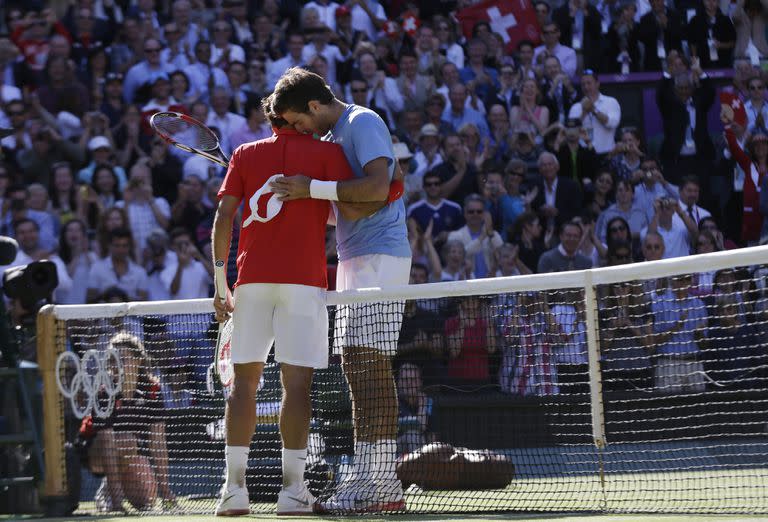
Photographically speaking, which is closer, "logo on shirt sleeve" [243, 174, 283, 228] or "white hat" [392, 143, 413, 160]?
"logo on shirt sleeve" [243, 174, 283, 228]

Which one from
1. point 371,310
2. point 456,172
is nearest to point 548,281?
point 371,310

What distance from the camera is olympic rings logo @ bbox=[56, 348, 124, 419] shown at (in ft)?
26.7

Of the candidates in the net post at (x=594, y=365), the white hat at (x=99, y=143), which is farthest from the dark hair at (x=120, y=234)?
the net post at (x=594, y=365)

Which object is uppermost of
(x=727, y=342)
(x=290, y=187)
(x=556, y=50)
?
(x=556, y=50)

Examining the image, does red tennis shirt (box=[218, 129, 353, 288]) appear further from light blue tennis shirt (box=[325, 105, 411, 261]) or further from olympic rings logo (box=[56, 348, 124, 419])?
olympic rings logo (box=[56, 348, 124, 419])

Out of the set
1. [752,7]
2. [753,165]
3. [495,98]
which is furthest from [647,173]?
[752,7]

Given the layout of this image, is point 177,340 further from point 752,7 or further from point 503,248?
point 752,7

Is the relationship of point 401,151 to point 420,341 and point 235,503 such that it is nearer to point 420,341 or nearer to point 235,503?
point 420,341

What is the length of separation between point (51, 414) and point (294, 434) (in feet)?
7.12

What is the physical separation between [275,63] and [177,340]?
788 centimetres

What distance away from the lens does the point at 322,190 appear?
21.3 feet

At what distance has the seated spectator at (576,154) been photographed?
13.5m

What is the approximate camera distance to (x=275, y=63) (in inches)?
607

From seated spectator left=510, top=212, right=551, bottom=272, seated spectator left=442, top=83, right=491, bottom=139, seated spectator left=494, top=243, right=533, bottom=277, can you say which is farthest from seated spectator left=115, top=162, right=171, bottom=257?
seated spectator left=510, top=212, right=551, bottom=272
